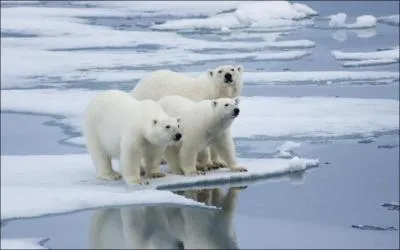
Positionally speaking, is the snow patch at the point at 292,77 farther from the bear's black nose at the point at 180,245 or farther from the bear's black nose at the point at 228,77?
the bear's black nose at the point at 180,245

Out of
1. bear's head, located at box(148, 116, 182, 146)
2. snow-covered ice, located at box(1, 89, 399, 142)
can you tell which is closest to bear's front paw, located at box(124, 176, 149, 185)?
bear's head, located at box(148, 116, 182, 146)

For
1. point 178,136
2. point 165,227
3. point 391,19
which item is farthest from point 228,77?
point 391,19

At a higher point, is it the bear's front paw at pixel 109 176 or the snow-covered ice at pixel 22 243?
the bear's front paw at pixel 109 176

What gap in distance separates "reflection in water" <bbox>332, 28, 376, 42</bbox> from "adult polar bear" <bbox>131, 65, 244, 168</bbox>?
9.74m

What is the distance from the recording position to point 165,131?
5.61 meters

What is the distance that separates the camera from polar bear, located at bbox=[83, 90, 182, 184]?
5.67 meters

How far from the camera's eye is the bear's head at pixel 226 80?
687 centimetres

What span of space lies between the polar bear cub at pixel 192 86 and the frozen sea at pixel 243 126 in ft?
1.70

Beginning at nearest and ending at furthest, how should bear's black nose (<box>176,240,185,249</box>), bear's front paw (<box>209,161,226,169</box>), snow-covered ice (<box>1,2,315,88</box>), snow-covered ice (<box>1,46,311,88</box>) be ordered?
bear's black nose (<box>176,240,185,249</box>) < bear's front paw (<box>209,161,226,169</box>) < snow-covered ice (<box>1,46,311,88</box>) < snow-covered ice (<box>1,2,315,88</box>)

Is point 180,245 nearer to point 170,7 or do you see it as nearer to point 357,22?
point 357,22

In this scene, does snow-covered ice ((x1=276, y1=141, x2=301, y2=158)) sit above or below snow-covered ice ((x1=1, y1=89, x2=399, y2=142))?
below

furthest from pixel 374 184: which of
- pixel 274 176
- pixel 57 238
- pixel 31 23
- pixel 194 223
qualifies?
pixel 31 23

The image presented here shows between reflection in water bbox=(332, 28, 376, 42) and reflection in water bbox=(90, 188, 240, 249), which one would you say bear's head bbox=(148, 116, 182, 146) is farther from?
reflection in water bbox=(332, 28, 376, 42)

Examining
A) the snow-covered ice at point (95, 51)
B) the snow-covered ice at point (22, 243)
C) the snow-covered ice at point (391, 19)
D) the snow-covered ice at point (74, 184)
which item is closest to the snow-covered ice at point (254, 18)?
the snow-covered ice at point (95, 51)
